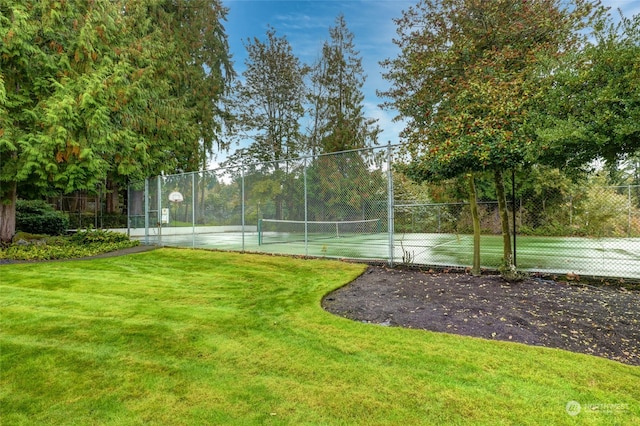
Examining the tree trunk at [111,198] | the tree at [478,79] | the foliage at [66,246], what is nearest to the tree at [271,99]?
the tree trunk at [111,198]

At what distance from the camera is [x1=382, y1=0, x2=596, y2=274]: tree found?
4.59 m

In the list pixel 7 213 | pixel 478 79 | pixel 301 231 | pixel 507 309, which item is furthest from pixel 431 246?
pixel 7 213

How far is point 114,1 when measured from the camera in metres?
11.3

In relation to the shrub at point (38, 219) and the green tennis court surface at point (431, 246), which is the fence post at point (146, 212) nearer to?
the green tennis court surface at point (431, 246)

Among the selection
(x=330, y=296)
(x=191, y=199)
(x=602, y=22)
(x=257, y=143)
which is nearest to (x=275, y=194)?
(x=191, y=199)

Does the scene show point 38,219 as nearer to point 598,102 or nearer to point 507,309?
point 507,309

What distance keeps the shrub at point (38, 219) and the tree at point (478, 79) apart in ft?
46.3

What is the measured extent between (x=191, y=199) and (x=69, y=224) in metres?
8.33

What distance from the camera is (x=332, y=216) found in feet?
41.3

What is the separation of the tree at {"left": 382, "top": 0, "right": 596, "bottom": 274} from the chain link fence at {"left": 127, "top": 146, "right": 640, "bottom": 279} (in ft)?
8.69

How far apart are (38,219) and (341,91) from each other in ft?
53.2

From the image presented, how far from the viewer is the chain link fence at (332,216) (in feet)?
28.5

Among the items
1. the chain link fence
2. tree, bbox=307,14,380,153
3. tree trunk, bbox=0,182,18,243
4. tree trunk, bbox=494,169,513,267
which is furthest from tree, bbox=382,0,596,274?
tree, bbox=307,14,380,153

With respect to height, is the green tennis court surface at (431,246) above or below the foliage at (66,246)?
below
